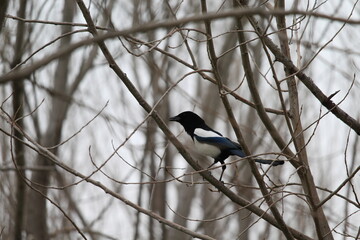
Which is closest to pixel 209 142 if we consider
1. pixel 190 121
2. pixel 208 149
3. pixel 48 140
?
pixel 208 149

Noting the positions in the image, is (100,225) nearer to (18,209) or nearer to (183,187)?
(183,187)

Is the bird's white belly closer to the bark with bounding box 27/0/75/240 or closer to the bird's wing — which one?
the bird's wing

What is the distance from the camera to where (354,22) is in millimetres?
1884

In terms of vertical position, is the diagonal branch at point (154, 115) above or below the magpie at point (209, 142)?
below

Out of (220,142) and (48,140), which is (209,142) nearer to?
(220,142)

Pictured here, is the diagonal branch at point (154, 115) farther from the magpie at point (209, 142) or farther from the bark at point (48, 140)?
the bark at point (48, 140)

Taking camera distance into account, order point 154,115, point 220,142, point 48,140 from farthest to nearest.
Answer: point 48,140, point 220,142, point 154,115

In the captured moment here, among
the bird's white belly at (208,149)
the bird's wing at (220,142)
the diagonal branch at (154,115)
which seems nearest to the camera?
the diagonal branch at (154,115)

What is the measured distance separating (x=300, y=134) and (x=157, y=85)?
4.27 meters

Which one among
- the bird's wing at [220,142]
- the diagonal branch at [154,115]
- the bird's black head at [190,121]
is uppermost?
the bird's black head at [190,121]

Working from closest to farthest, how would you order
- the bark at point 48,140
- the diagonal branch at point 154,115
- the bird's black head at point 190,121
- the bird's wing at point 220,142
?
the diagonal branch at point 154,115 < the bird's wing at point 220,142 < the bird's black head at point 190,121 < the bark at point 48,140

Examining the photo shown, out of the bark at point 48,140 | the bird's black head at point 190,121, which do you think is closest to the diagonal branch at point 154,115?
the bird's black head at point 190,121

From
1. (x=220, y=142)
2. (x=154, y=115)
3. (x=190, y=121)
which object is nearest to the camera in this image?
(x=154, y=115)

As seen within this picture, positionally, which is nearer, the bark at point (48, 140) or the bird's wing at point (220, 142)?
the bird's wing at point (220, 142)
